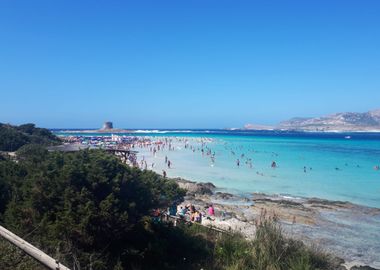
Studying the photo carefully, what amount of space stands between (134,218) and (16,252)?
3.86 metres

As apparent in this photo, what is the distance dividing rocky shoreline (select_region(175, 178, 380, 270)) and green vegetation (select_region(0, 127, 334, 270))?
96.5 inches

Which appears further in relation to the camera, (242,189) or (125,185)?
(242,189)

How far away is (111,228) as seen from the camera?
8383 mm

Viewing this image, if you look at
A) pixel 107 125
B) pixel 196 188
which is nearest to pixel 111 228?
pixel 196 188

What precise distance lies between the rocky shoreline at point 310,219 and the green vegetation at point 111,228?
2.45 m

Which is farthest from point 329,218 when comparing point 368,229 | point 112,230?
point 112,230

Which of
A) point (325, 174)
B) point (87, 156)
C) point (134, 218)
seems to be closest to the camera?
point (134, 218)

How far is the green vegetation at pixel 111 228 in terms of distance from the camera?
26.3 ft

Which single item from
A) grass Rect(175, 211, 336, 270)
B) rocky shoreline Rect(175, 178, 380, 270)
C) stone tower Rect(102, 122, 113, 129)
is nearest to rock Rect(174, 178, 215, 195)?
rocky shoreline Rect(175, 178, 380, 270)

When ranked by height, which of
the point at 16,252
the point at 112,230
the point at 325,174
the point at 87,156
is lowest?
the point at 325,174

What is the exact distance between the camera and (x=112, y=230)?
8.41m

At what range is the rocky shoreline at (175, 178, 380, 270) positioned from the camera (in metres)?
13.8

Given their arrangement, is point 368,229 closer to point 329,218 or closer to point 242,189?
point 329,218

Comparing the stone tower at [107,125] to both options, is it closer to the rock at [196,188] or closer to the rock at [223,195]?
the rock at [196,188]
